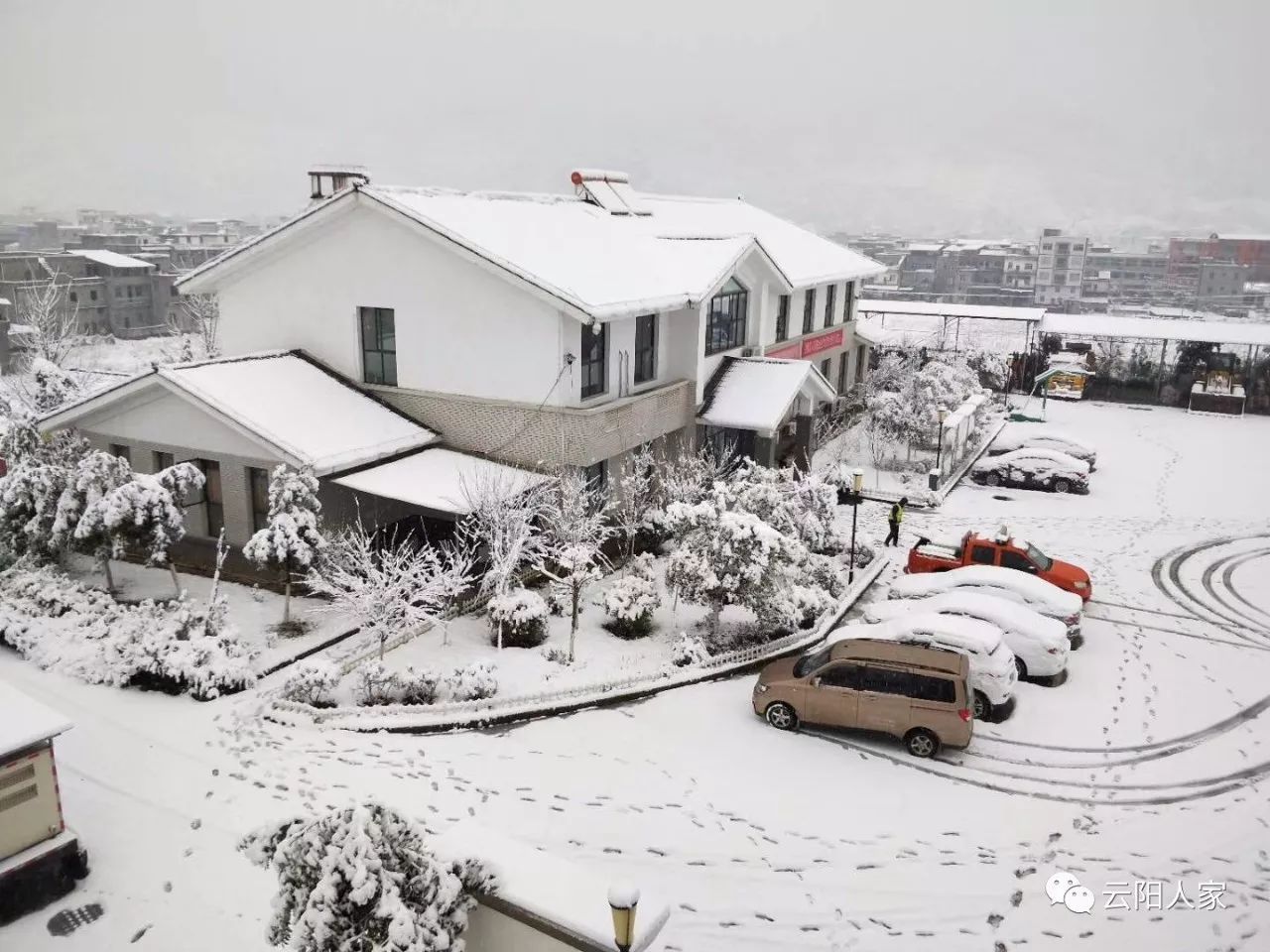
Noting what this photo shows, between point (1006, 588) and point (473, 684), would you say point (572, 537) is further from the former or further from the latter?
point (1006, 588)

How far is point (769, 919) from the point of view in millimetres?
9516

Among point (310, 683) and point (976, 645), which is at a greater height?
point (976, 645)

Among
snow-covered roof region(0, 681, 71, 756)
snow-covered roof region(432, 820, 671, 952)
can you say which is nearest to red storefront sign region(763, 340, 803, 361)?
snow-covered roof region(0, 681, 71, 756)

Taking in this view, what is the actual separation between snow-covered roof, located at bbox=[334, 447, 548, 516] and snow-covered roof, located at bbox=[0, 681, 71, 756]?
322 inches

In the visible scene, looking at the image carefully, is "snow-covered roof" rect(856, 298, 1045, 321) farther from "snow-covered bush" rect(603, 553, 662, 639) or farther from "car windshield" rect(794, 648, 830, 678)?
"car windshield" rect(794, 648, 830, 678)

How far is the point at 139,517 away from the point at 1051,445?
86.4ft

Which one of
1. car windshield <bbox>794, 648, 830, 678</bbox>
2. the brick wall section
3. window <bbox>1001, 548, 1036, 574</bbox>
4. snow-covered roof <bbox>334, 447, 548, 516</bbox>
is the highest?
the brick wall section

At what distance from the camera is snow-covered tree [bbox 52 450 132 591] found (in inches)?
615

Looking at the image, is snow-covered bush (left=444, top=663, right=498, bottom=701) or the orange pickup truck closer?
snow-covered bush (left=444, top=663, right=498, bottom=701)

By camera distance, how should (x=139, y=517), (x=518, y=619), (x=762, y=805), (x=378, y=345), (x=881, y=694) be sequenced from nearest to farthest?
(x=762, y=805) → (x=881, y=694) → (x=518, y=619) → (x=139, y=517) → (x=378, y=345)

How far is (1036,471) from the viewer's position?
2805cm

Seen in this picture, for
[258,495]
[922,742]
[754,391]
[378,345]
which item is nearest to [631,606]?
[922,742]

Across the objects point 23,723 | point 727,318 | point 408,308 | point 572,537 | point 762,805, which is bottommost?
point 762,805

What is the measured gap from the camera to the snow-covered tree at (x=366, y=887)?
21.5 feet
